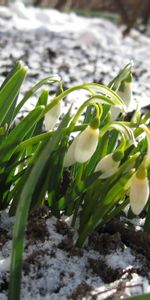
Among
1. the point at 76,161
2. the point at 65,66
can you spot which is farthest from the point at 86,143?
the point at 65,66

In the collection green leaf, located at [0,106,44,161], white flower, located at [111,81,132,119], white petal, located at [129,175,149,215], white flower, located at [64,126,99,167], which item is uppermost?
white flower, located at [111,81,132,119]

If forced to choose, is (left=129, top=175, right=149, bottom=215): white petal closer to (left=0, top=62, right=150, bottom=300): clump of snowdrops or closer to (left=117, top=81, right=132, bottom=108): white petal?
(left=0, top=62, right=150, bottom=300): clump of snowdrops

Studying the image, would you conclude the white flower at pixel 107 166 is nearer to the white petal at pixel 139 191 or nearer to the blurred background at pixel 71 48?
the white petal at pixel 139 191

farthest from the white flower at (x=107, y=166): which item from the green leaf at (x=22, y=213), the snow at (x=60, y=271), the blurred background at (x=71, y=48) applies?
the blurred background at (x=71, y=48)

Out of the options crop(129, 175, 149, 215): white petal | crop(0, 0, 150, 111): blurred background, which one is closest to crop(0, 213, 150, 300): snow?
crop(129, 175, 149, 215): white petal

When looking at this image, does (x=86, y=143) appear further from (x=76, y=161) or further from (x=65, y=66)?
(x=65, y=66)

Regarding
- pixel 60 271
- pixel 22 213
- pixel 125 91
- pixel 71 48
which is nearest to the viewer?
pixel 22 213

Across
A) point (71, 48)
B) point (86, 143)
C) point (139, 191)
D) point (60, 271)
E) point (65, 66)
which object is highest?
point (71, 48)
